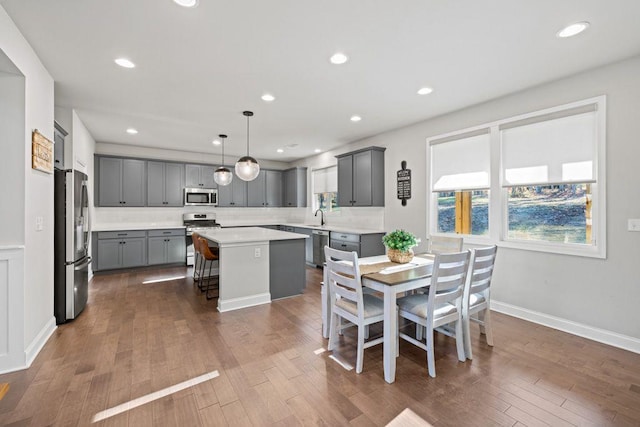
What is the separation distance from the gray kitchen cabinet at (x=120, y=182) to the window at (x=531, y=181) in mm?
5776

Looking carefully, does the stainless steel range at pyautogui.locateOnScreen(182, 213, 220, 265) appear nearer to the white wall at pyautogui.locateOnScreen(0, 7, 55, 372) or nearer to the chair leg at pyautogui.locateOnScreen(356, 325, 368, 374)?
the white wall at pyautogui.locateOnScreen(0, 7, 55, 372)

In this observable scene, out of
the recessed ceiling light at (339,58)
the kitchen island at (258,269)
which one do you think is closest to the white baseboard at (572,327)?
the kitchen island at (258,269)

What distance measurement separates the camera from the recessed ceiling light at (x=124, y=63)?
270 centimetres

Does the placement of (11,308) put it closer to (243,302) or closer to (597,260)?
(243,302)

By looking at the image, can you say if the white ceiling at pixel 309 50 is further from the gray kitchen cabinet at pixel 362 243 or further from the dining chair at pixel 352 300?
the gray kitchen cabinet at pixel 362 243

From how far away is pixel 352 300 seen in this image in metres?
2.37

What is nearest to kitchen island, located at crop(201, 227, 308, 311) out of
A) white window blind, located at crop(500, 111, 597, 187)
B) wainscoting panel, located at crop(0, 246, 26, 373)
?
wainscoting panel, located at crop(0, 246, 26, 373)

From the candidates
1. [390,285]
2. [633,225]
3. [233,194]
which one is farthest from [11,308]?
[633,225]

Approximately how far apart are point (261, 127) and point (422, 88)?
105 inches

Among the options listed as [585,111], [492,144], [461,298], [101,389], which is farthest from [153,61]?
[585,111]

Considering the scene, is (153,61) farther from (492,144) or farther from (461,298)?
(492,144)

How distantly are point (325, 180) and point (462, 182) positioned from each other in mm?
3470

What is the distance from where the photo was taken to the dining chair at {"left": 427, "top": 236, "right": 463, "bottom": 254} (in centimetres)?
333

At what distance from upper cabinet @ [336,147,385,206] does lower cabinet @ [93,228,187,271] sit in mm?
3564
